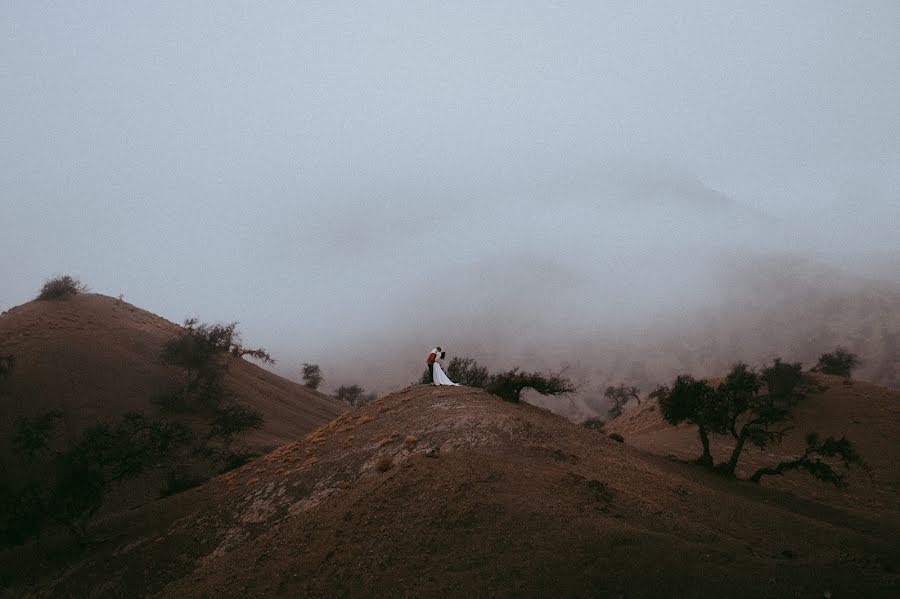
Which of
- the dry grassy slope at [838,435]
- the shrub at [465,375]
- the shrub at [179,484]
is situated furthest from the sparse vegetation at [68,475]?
the dry grassy slope at [838,435]

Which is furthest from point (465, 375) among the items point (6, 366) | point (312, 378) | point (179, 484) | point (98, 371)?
point (312, 378)

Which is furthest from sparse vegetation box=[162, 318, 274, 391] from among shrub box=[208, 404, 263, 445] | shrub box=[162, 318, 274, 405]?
shrub box=[208, 404, 263, 445]

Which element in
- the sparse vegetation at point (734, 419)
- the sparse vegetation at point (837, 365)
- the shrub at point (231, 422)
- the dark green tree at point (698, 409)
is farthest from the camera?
the sparse vegetation at point (837, 365)

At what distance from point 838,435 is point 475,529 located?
27669mm

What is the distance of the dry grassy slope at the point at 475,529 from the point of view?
8.10 meters

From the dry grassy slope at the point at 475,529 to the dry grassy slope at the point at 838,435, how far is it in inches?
220

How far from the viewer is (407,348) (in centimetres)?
9606

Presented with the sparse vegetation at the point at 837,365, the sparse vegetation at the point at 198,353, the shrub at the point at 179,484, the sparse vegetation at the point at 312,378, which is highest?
the sparse vegetation at the point at 837,365

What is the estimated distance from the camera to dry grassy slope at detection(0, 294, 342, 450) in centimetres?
2973

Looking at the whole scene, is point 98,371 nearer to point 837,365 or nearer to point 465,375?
point 465,375

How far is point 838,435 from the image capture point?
28.0 m

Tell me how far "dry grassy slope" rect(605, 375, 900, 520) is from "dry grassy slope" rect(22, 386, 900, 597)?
18.3 ft

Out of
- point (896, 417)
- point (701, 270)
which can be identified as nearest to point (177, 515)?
point (896, 417)

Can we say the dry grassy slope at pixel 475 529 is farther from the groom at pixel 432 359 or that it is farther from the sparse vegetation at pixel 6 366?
the sparse vegetation at pixel 6 366
